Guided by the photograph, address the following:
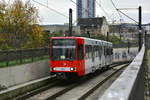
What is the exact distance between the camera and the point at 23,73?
17.3 m

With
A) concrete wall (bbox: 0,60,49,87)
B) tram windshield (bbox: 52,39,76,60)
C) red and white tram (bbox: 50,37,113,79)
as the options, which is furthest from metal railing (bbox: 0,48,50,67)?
tram windshield (bbox: 52,39,76,60)

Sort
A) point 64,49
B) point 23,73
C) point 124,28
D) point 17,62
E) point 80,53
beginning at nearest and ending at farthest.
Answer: point 17,62
point 23,73
point 64,49
point 80,53
point 124,28

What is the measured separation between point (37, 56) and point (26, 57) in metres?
1.89

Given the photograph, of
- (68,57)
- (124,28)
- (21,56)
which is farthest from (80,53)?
(124,28)

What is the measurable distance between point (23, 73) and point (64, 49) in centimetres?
268

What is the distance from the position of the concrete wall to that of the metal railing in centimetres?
30

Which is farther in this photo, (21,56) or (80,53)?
(80,53)

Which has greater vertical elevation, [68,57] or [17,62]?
[68,57]

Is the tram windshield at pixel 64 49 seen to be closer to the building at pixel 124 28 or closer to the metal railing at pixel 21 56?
the metal railing at pixel 21 56

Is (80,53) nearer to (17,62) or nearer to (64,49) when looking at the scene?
(64,49)

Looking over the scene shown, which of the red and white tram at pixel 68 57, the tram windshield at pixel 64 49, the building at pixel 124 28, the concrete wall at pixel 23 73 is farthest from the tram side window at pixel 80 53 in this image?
the building at pixel 124 28

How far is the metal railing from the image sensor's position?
620 inches

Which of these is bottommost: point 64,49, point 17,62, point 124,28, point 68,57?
point 17,62

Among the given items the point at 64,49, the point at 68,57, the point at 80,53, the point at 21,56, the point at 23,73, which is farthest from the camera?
the point at 80,53
